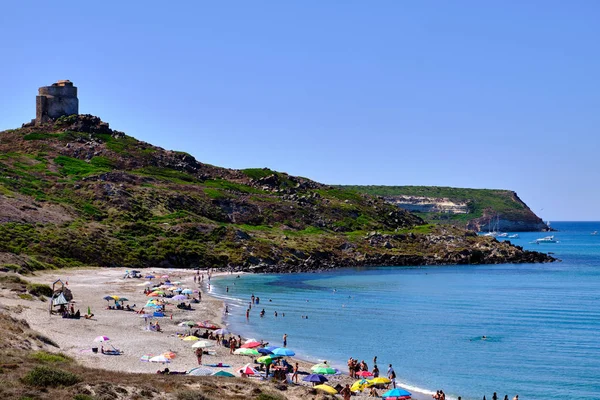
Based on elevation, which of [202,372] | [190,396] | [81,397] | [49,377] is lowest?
[202,372]

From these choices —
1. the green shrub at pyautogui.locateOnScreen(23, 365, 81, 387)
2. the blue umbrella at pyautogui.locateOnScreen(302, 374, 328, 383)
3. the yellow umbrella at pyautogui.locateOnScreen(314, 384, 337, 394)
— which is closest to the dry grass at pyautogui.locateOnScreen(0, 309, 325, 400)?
the green shrub at pyautogui.locateOnScreen(23, 365, 81, 387)

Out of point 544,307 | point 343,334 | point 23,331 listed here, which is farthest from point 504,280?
point 23,331

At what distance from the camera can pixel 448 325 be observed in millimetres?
64000

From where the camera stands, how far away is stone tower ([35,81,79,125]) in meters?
171

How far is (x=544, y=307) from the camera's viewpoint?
77062mm

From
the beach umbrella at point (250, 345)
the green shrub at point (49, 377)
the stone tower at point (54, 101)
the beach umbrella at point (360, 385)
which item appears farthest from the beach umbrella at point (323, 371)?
the stone tower at point (54, 101)

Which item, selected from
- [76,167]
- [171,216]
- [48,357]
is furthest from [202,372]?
[76,167]

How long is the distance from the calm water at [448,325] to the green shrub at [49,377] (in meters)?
22.3

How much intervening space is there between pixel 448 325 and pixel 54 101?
13893cm

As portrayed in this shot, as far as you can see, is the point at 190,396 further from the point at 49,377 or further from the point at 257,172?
the point at 257,172

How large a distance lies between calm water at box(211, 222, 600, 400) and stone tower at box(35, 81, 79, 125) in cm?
9299

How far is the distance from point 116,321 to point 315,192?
426ft

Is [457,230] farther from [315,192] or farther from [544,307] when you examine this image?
[544,307]

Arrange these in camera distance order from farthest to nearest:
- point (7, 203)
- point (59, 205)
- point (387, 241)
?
point (387, 241) < point (59, 205) < point (7, 203)
